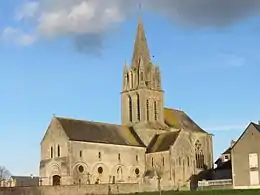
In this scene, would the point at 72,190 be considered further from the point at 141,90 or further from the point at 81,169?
the point at 141,90

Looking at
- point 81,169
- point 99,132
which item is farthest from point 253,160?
point 99,132

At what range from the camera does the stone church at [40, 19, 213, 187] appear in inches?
3108

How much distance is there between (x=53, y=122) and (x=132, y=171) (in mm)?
14849

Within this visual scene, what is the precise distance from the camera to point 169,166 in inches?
3310

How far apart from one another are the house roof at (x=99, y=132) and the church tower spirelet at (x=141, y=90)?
11.5ft

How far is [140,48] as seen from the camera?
9588 centimetres

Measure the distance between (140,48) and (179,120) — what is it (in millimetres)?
14840

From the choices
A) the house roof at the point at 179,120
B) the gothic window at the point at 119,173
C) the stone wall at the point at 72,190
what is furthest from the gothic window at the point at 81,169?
the house roof at the point at 179,120

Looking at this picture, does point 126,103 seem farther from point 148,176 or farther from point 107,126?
point 148,176

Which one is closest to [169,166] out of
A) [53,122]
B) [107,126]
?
[107,126]

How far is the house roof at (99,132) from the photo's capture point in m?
79.8

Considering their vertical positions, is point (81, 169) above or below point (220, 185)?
above

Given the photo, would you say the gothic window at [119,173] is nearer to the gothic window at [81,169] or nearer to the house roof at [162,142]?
the house roof at [162,142]

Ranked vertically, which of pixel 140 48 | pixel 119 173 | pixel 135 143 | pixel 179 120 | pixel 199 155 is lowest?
pixel 119 173
